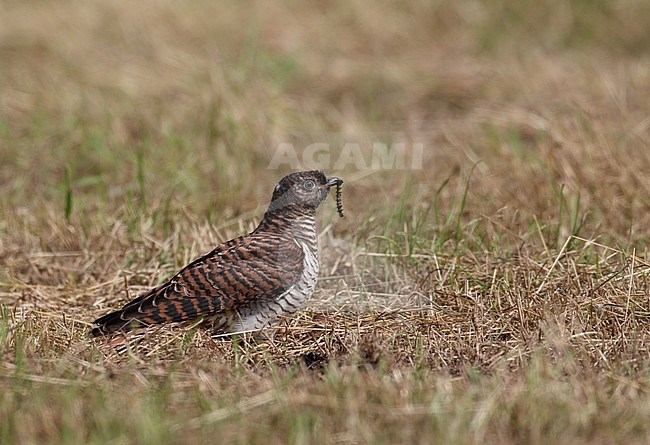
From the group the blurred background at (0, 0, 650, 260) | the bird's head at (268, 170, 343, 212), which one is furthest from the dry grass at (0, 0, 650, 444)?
the bird's head at (268, 170, 343, 212)

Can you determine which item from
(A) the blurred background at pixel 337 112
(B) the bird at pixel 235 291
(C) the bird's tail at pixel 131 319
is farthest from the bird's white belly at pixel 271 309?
(A) the blurred background at pixel 337 112

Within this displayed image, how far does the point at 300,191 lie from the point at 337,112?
3719 mm

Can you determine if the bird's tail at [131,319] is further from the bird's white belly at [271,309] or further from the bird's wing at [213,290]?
the bird's white belly at [271,309]

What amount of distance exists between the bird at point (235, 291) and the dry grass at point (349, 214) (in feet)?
0.32

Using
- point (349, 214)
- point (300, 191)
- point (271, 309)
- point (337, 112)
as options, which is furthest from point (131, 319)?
point (337, 112)

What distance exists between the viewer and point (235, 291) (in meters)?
Result: 4.02

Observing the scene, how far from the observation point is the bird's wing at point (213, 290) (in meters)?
4.01

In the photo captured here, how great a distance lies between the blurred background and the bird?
91 centimetres

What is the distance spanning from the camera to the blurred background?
5.43 metres

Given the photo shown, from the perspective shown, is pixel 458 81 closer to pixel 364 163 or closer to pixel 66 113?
pixel 364 163

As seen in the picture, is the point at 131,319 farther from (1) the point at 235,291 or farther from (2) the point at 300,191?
(2) the point at 300,191

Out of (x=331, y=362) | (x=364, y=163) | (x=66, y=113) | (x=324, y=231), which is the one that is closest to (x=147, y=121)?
(x=66, y=113)

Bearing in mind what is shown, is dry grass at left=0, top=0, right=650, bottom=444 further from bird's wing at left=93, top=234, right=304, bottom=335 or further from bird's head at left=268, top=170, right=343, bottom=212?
bird's head at left=268, top=170, right=343, bottom=212

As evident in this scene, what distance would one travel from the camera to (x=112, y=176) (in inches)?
255
